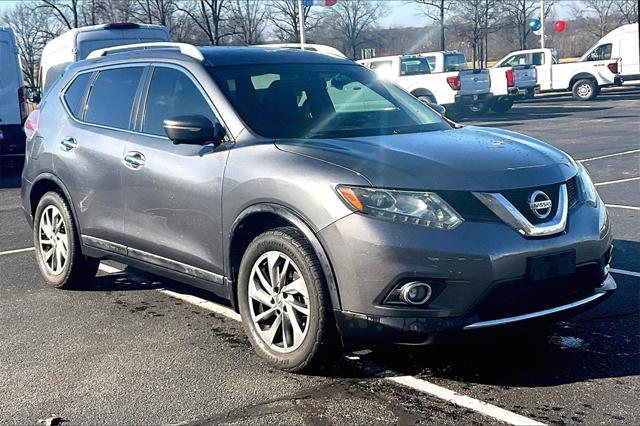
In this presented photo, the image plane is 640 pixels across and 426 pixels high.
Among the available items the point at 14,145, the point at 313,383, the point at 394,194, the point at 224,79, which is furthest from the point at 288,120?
the point at 14,145

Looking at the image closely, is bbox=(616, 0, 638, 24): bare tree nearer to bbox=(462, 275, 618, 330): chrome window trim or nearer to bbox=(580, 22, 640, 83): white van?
bbox=(580, 22, 640, 83): white van

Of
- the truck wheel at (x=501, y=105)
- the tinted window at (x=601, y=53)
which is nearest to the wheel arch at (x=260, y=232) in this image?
the truck wheel at (x=501, y=105)

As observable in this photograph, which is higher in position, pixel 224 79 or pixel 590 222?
pixel 224 79

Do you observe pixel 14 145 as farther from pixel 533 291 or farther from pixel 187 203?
pixel 533 291

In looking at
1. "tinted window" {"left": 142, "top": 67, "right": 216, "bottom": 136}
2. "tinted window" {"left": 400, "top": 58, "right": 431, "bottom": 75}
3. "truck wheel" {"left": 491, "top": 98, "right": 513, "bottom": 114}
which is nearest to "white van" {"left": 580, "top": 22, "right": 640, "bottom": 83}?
"truck wheel" {"left": 491, "top": 98, "right": 513, "bottom": 114}

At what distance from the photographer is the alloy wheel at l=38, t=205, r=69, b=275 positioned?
617 cm

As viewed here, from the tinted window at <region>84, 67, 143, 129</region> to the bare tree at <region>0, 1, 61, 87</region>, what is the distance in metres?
39.8

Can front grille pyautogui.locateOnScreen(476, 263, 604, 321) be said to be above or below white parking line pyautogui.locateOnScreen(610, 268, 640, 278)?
above

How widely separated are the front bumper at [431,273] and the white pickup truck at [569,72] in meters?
25.3

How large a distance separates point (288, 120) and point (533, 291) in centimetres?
179

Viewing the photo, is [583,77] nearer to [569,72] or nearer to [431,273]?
[569,72]

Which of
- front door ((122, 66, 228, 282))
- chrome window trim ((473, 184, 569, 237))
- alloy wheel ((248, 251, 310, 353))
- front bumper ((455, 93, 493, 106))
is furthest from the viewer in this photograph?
front bumper ((455, 93, 493, 106))

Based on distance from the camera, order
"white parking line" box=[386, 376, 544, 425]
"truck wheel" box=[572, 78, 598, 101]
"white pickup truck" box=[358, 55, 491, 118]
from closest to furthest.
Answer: "white parking line" box=[386, 376, 544, 425] < "white pickup truck" box=[358, 55, 491, 118] < "truck wheel" box=[572, 78, 598, 101]

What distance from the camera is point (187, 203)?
15.8ft
